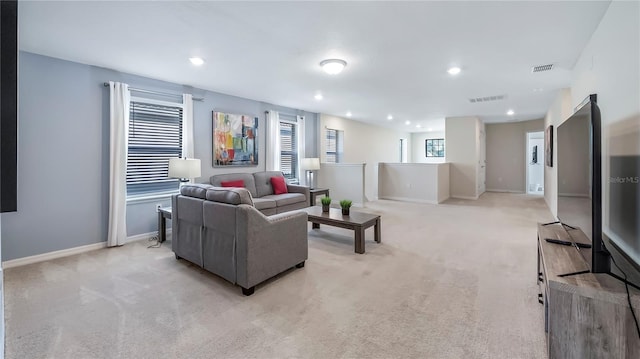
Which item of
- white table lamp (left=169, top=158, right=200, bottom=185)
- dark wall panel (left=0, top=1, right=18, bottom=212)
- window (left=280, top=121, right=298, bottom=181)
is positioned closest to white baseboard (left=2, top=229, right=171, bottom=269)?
white table lamp (left=169, top=158, right=200, bottom=185)

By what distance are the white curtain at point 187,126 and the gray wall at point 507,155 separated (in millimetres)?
9267

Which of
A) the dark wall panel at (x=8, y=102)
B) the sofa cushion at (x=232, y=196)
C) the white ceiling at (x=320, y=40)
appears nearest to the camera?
the dark wall panel at (x=8, y=102)

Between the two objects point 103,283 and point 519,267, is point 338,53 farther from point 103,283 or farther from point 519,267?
point 103,283

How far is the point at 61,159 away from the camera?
344cm

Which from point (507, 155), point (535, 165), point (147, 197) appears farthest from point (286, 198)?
point (535, 165)

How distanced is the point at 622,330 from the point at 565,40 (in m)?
2.93

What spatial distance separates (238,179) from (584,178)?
465 cm

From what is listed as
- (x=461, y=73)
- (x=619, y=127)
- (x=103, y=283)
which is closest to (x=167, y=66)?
(x=103, y=283)

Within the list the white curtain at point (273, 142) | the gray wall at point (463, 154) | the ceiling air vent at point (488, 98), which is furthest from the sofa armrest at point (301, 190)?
the gray wall at point (463, 154)

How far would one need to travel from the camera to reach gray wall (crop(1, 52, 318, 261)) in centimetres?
319

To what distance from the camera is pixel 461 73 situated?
4.02 meters

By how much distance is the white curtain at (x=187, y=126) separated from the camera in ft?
15.1

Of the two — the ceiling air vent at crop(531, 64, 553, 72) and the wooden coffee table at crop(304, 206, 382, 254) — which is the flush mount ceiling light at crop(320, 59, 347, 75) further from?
the ceiling air vent at crop(531, 64, 553, 72)

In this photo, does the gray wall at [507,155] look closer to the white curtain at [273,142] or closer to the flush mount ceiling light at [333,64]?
the white curtain at [273,142]
